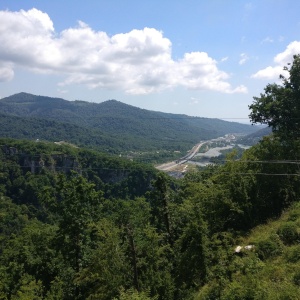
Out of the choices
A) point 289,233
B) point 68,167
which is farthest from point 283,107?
point 68,167

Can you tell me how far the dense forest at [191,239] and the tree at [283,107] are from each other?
0.26 feet

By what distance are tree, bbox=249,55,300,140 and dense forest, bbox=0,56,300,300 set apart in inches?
3.2

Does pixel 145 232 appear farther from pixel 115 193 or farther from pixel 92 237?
pixel 115 193

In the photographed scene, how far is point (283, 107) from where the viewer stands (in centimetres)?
2592

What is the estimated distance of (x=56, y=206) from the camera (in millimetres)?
22469

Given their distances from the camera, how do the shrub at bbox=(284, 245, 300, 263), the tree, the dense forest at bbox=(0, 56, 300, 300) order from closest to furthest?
the shrub at bbox=(284, 245, 300, 263) → the dense forest at bbox=(0, 56, 300, 300) → the tree

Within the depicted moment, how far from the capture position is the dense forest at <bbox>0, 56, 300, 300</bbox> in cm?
1346

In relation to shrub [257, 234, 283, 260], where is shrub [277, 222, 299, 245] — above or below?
above

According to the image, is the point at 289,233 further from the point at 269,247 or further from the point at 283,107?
the point at 283,107

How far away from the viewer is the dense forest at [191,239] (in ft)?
44.2

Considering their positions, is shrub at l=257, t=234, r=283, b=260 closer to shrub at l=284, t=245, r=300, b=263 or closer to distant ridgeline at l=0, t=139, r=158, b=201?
shrub at l=284, t=245, r=300, b=263

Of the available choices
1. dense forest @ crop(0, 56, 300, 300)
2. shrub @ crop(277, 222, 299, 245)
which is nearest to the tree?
dense forest @ crop(0, 56, 300, 300)

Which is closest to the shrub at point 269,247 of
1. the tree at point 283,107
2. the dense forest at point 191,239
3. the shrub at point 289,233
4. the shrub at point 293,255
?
the dense forest at point 191,239

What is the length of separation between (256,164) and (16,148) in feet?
374
